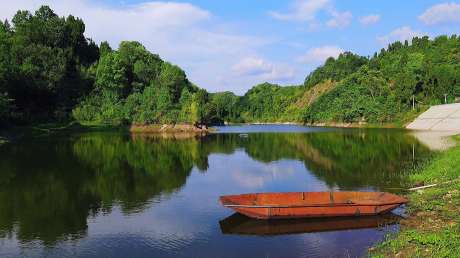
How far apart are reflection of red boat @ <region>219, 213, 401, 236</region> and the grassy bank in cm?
147

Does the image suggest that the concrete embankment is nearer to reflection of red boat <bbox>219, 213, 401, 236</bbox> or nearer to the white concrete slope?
the white concrete slope

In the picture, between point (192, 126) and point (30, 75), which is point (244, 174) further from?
point (30, 75)

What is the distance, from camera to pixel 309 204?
73.6 ft

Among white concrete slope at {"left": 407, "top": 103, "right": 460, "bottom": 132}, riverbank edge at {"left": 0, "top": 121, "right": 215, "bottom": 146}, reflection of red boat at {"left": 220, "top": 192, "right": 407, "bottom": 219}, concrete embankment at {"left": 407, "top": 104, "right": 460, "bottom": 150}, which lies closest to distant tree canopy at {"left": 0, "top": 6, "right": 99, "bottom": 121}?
riverbank edge at {"left": 0, "top": 121, "right": 215, "bottom": 146}

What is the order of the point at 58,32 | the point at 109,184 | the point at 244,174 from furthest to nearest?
the point at 58,32
the point at 244,174
the point at 109,184

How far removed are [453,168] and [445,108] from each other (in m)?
88.6

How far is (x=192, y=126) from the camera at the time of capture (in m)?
118

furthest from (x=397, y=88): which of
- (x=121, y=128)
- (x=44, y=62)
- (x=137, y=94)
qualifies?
(x=44, y=62)

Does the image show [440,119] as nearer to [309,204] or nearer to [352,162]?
[352,162]

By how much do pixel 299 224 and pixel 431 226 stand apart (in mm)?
6295

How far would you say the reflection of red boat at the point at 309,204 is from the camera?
2258cm

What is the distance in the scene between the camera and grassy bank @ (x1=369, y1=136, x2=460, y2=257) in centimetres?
1609

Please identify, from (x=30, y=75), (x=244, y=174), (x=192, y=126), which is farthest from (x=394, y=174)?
(x=30, y=75)

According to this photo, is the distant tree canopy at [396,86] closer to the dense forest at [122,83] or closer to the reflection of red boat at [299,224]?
the dense forest at [122,83]
